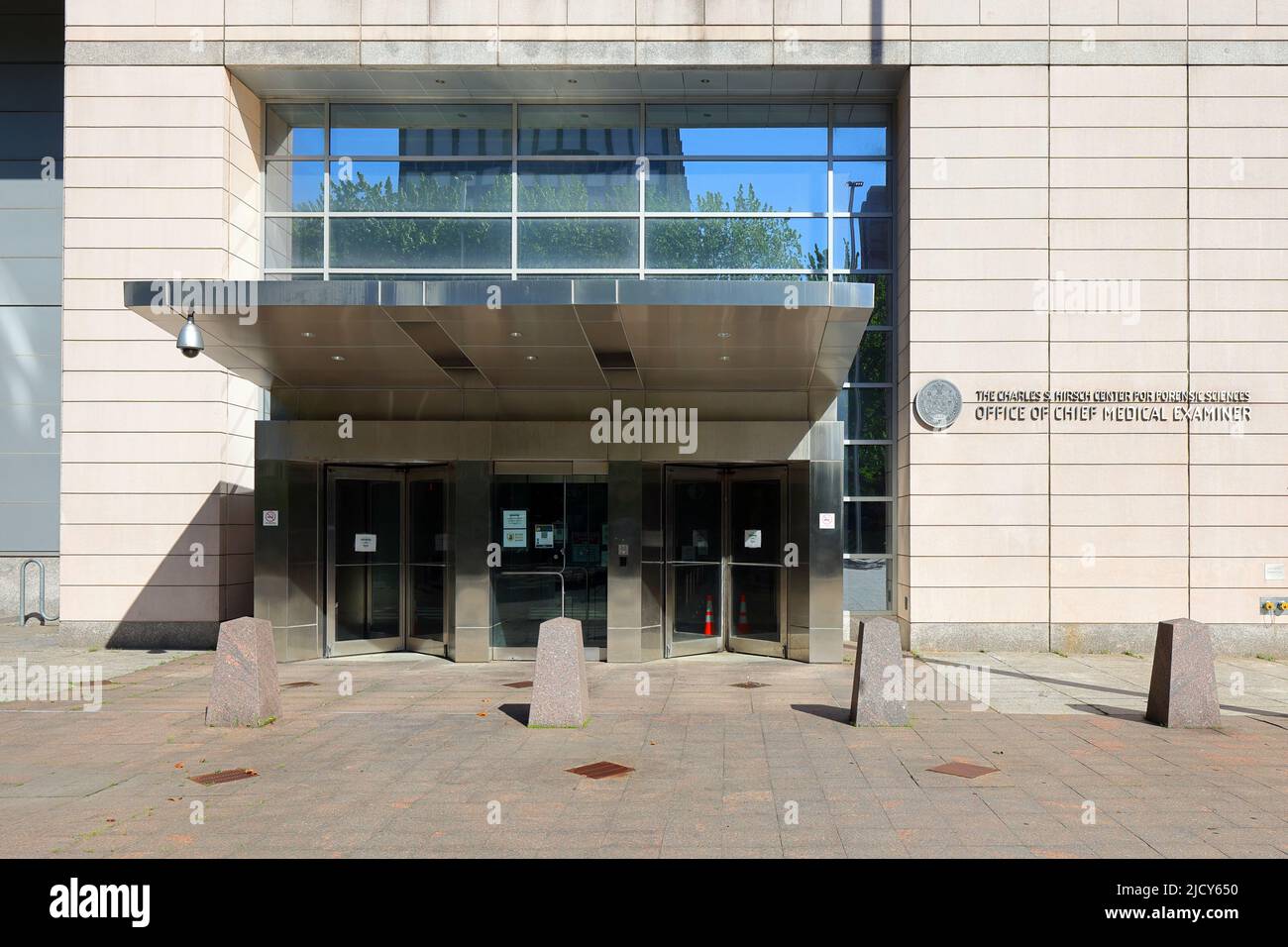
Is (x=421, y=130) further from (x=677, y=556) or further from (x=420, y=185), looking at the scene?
(x=677, y=556)

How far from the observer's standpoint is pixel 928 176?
1526cm

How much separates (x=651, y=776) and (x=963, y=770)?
2463 mm

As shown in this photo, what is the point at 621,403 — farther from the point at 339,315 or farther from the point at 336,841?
the point at 336,841

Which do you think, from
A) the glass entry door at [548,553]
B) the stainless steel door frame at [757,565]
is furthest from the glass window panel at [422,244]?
the stainless steel door frame at [757,565]

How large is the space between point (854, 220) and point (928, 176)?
1.53m

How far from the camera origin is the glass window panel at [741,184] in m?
16.4

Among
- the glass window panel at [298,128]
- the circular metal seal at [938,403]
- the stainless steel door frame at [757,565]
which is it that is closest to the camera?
the stainless steel door frame at [757,565]

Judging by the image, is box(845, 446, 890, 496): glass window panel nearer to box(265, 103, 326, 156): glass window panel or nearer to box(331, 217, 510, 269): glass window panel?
box(331, 217, 510, 269): glass window panel

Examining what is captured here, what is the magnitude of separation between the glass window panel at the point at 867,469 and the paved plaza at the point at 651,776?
15.2 feet

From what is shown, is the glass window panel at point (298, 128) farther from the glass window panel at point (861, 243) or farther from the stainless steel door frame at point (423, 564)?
the glass window panel at point (861, 243)

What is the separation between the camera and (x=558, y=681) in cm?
947

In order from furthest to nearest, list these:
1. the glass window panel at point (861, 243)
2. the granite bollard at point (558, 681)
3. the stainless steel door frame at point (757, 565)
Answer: the glass window panel at point (861, 243)
the stainless steel door frame at point (757, 565)
the granite bollard at point (558, 681)

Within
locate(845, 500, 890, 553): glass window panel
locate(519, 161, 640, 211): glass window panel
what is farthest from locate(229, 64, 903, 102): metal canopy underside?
locate(845, 500, 890, 553): glass window panel

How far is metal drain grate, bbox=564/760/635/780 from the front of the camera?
7.68m
